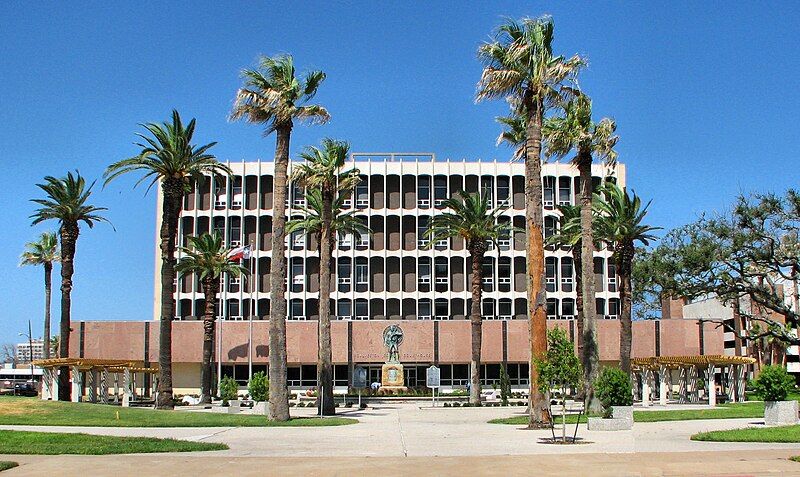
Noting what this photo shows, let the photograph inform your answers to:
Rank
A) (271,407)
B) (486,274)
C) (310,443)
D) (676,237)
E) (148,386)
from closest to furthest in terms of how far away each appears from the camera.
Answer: (310,443) < (271,407) < (676,237) < (148,386) < (486,274)

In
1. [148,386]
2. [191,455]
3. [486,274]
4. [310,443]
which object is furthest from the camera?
[486,274]

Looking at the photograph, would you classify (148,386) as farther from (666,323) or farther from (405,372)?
(666,323)

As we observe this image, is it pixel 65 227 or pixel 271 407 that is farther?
pixel 65 227

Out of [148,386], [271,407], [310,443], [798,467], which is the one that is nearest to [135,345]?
[148,386]

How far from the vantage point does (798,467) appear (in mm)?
17672

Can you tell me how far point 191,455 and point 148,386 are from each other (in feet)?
179

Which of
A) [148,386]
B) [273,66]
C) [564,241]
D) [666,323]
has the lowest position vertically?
[148,386]

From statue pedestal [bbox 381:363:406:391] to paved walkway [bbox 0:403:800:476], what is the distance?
3864 centimetres

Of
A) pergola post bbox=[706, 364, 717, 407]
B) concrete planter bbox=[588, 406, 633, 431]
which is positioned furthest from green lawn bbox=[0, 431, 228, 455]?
pergola post bbox=[706, 364, 717, 407]

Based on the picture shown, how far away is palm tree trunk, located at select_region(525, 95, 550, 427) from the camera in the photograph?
30.5 metres

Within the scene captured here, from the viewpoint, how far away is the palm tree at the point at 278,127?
37562mm

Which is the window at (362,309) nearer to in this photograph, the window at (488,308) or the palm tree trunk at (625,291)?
the window at (488,308)

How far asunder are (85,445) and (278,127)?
1900 cm

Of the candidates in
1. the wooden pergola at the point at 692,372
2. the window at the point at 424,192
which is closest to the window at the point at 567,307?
the window at the point at 424,192
